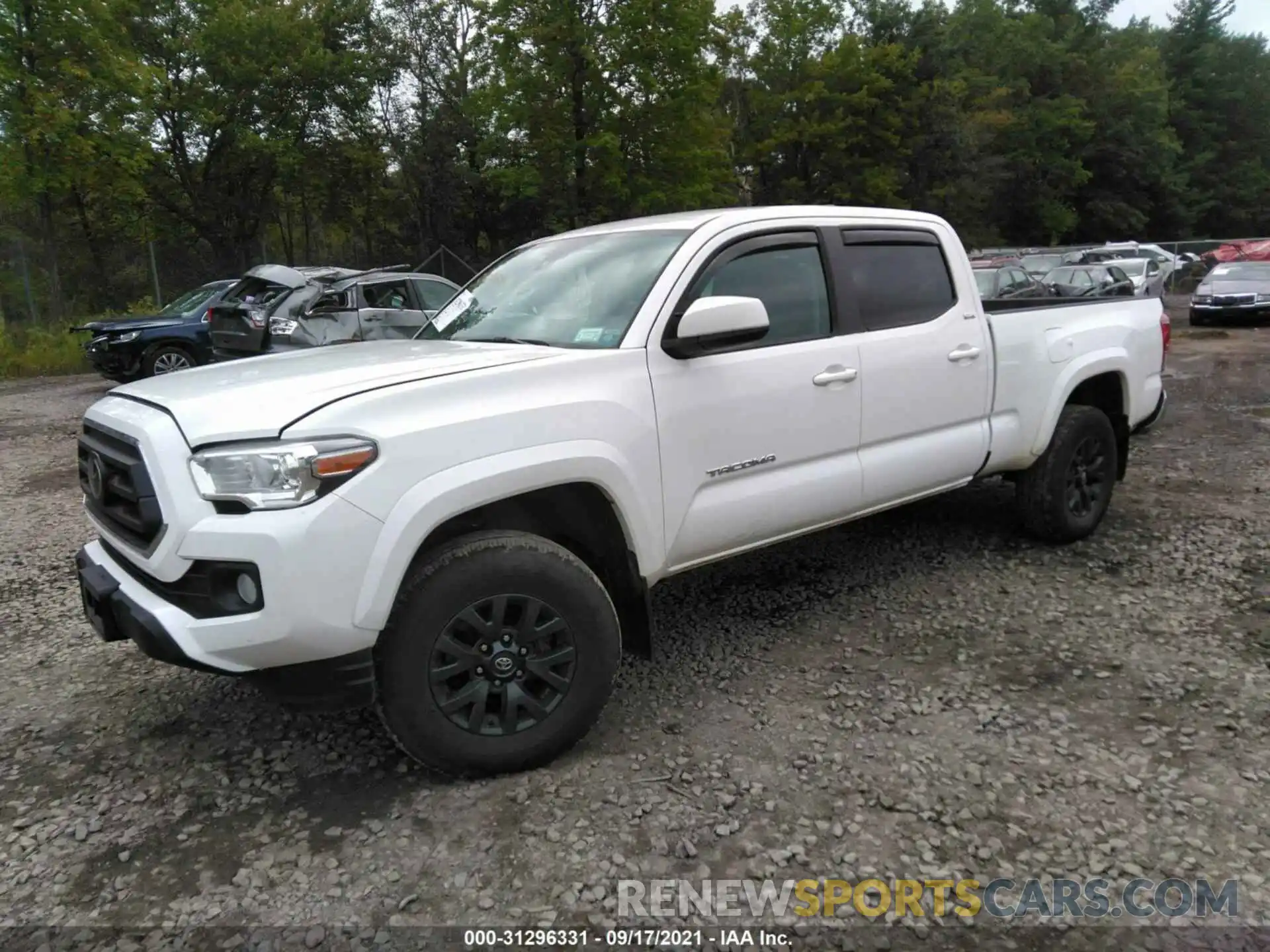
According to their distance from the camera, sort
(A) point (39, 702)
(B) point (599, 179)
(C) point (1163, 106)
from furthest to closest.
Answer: (C) point (1163, 106) → (B) point (599, 179) → (A) point (39, 702)

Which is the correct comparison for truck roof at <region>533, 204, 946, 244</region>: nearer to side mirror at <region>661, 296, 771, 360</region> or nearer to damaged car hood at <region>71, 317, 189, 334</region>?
side mirror at <region>661, 296, 771, 360</region>

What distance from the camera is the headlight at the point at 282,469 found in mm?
2506

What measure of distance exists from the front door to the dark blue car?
11273 mm

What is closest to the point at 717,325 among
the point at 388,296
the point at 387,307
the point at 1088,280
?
the point at 387,307

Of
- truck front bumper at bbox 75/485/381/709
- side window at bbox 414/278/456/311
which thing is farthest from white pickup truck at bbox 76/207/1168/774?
side window at bbox 414/278/456/311

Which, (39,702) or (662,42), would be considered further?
(662,42)

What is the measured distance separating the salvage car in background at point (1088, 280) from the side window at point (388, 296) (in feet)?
38.9

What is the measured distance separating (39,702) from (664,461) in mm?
2753

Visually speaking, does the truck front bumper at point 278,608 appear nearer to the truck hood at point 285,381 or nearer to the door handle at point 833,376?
the truck hood at point 285,381

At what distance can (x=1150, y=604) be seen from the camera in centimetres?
432

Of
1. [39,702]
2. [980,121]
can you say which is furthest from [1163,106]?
[39,702]

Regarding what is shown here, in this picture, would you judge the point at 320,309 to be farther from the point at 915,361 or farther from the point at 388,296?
the point at 915,361

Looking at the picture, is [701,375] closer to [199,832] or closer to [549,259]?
[549,259]

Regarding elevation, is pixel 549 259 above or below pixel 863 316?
above
